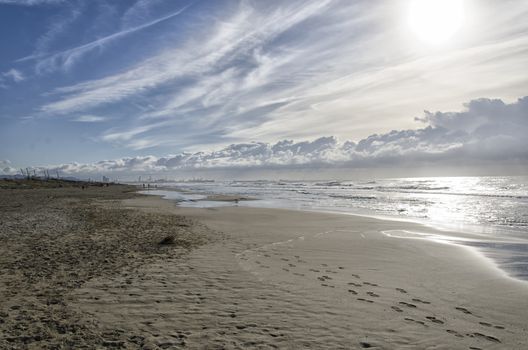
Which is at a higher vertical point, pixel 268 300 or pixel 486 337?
pixel 268 300

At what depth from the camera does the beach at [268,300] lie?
5.58m

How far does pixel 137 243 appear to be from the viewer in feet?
44.8

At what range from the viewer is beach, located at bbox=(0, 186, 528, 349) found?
5578mm

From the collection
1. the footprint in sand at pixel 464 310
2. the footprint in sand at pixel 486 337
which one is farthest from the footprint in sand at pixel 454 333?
the footprint in sand at pixel 464 310

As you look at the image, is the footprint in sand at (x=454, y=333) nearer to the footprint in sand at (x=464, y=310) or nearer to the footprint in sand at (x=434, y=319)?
the footprint in sand at (x=434, y=319)

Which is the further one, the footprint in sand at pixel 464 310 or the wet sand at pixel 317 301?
the footprint in sand at pixel 464 310

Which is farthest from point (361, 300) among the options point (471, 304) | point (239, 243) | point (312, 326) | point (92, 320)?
point (239, 243)

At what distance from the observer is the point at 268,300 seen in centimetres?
735

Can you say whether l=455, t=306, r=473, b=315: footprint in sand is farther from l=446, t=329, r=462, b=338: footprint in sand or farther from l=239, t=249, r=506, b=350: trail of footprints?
l=446, t=329, r=462, b=338: footprint in sand

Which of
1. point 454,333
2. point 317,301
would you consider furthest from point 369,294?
point 454,333

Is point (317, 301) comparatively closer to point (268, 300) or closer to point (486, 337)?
point (268, 300)

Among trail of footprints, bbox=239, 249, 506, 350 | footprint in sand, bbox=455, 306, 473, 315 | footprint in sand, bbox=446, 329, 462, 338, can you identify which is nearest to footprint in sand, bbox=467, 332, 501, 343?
trail of footprints, bbox=239, 249, 506, 350

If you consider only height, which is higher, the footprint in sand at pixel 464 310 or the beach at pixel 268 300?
the beach at pixel 268 300

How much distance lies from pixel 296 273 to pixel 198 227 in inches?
425
